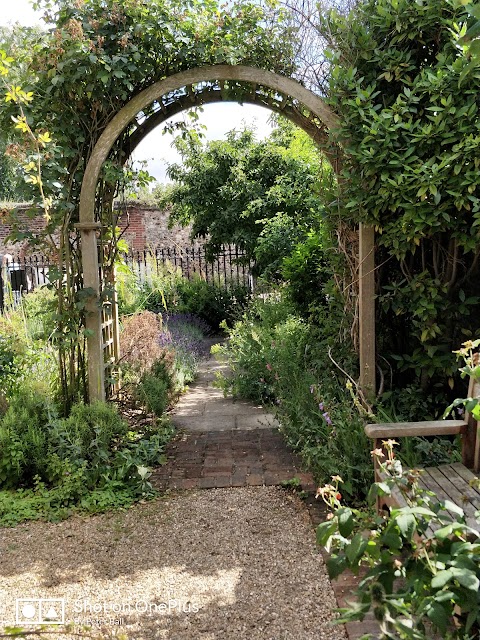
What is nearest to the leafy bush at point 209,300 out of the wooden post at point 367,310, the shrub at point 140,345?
the shrub at point 140,345

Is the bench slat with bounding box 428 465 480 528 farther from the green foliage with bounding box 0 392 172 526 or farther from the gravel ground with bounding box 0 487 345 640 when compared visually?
the green foliage with bounding box 0 392 172 526

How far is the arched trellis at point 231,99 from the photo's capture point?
13.1 ft

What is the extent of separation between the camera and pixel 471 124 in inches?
128

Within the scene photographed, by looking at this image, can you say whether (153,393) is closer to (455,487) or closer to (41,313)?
(41,313)

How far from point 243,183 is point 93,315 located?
21.4ft

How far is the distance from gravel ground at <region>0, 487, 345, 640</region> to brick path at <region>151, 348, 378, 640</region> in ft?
0.46

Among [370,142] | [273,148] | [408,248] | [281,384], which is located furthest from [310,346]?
[273,148]

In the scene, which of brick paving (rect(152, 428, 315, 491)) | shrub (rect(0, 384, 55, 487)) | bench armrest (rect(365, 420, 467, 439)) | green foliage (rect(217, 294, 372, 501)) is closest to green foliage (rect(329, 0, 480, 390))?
green foliage (rect(217, 294, 372, 501))

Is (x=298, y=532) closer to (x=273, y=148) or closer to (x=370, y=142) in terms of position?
(x=370, y=142)

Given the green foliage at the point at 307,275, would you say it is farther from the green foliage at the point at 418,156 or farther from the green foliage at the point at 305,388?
the green foliage at the point at 418,156

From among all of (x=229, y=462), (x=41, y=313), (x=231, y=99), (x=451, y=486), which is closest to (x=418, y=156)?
(x=231, y=99)

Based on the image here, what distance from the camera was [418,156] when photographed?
3445 millimetres

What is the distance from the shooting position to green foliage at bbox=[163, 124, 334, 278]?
9.38m

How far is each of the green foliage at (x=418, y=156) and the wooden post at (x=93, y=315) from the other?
5.96 ft
